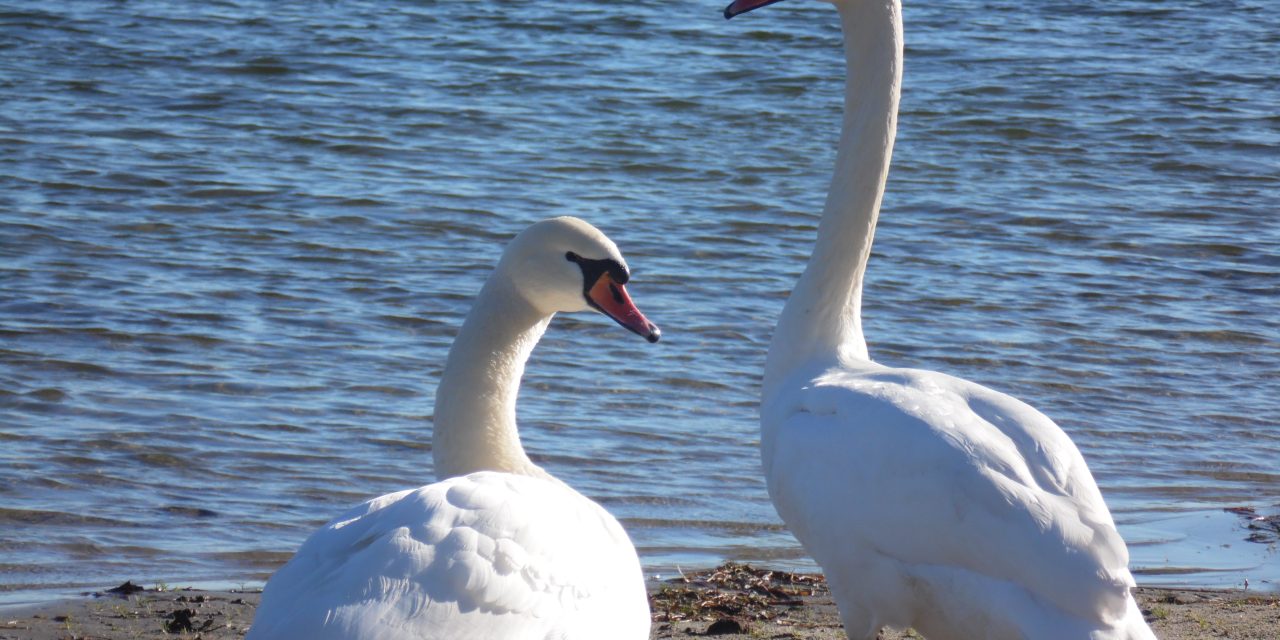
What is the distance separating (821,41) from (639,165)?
5.53 metres

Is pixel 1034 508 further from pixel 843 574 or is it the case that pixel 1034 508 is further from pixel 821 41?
pixel 821 41

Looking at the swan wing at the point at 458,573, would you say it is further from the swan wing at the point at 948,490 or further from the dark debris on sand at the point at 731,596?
the dark debris on sand at the point at 731,596

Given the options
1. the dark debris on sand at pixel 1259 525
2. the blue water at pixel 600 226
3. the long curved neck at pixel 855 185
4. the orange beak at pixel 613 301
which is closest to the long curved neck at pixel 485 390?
the orange beak at pixel 613 301

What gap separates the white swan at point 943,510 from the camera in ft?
11.9

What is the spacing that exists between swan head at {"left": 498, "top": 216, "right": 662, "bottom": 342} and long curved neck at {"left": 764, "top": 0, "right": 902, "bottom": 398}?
2.46 ft

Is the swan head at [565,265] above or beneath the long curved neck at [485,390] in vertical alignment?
above

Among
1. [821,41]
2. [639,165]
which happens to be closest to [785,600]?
[639,165]

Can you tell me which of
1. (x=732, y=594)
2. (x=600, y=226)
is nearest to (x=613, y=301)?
(x=732, y=594)

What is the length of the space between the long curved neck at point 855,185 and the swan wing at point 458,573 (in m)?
1.53

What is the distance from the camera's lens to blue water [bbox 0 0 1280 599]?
21.5 ft

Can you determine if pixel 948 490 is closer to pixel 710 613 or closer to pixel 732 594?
pixel 710 613

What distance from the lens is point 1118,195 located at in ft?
39.7

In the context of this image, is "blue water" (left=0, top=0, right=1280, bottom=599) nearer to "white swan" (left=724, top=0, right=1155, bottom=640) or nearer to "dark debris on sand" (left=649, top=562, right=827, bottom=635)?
"dark debris on sand" (left=649, top=562, right=827, bottom=635)

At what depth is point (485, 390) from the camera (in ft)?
13.9
